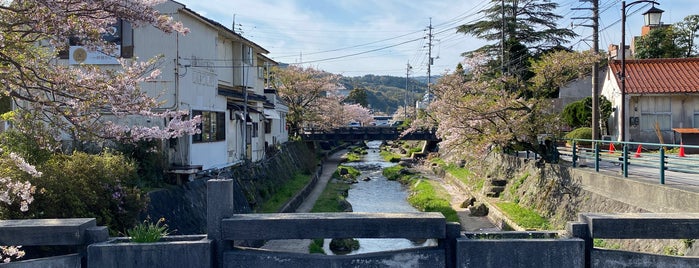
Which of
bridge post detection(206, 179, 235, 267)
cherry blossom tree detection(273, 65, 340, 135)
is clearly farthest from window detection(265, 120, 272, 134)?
bridge post detection(206, 179, 235, 267)

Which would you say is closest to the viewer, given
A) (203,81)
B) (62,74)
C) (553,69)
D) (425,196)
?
(62,74)

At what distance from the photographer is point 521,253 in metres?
5.24

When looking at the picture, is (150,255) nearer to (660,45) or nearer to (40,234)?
(40,234)

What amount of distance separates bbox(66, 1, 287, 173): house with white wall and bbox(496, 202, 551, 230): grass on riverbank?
36.9 ft

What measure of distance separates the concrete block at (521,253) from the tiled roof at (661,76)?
22.8 m

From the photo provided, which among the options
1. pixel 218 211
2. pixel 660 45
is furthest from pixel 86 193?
pixel 660 45

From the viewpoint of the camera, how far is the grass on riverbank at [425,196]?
23.5m

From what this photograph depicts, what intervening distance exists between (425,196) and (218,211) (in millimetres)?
23618

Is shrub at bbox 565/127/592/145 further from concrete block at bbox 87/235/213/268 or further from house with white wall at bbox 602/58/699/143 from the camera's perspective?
concrete block at bbox 87/235/213/268

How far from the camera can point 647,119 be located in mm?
25219

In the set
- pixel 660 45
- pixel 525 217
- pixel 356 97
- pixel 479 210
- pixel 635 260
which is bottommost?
pixel 479 210

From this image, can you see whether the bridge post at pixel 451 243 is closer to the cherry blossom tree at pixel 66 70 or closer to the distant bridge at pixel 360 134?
the cherry blossom tree at pixel 66 70

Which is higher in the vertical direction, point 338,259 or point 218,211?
point 218,211

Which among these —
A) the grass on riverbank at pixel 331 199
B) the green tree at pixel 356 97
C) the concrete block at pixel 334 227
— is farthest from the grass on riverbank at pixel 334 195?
the green tree at pixel 356 97
